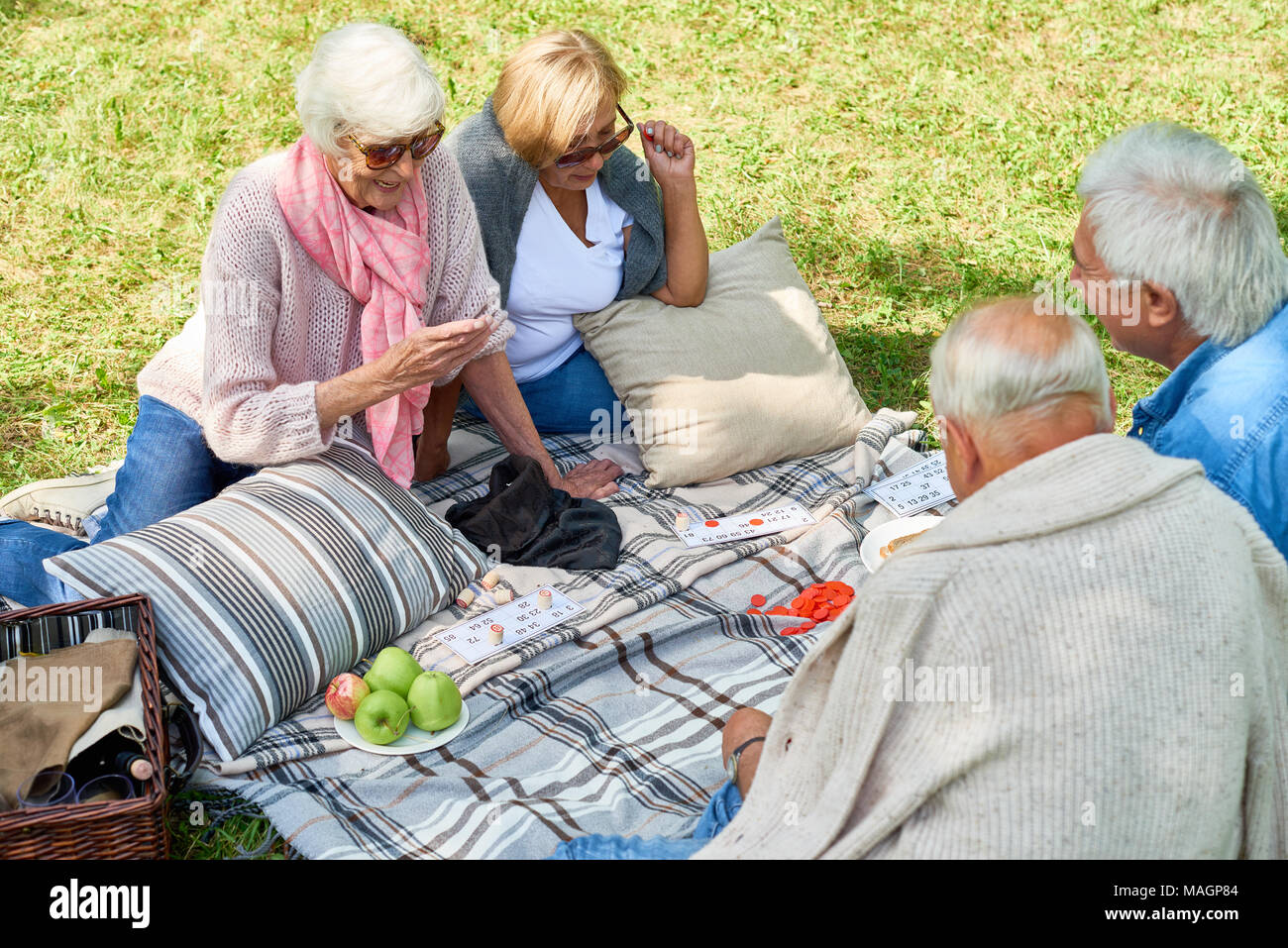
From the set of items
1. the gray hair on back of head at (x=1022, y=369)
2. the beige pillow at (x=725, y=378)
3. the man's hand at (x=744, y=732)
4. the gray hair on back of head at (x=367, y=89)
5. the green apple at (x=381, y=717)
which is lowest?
the green apple at (x=381, y=717)

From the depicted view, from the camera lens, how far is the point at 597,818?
3.10 meters

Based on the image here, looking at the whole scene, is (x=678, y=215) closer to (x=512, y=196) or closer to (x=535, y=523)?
(x=512, y=196)

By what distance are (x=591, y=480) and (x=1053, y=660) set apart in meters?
2.75

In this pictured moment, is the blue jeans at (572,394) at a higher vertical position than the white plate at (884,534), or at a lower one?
higher

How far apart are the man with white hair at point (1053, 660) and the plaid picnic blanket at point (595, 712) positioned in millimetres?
1056

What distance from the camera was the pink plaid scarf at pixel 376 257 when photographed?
11.9 ft

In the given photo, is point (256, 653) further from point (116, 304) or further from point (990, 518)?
point (116, 304)

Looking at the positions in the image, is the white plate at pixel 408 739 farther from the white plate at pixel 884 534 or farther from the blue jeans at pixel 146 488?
the white plate at pixel 884 534

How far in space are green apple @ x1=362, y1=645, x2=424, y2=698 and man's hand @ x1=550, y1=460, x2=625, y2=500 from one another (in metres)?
1.22

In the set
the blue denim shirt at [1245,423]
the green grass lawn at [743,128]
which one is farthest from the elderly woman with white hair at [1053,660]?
the green grass lawn at [743,128]

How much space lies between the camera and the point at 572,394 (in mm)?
4895

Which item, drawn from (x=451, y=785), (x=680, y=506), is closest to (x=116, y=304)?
(x=680, y=506)

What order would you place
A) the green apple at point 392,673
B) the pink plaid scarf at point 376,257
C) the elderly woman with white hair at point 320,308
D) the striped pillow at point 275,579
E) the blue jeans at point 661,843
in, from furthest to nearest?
the pink plaid scarf at point 376,257 → the elderly woman with white hair at point 320,308 → the green apple at point 392,673 → the striped pillow at point 275,579 → the blue jeans at point 661,843
